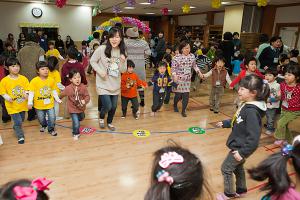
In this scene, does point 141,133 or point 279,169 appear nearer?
point 279,169

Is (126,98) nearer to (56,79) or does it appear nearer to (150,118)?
(150,118)

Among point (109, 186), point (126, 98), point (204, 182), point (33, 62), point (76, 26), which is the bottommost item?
point (109, 186)

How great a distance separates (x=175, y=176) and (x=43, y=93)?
8.83ft

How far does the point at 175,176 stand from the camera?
3.48 feet

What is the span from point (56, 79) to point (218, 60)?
2.75 meters

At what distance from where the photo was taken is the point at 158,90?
4.34 metres

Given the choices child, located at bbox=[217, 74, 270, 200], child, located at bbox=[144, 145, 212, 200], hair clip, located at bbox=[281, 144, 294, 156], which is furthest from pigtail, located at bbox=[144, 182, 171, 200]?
child, located at bbox=[217, 74, 270, 200]

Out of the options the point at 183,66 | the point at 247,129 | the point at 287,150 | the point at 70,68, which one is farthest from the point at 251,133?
the point at 70,68

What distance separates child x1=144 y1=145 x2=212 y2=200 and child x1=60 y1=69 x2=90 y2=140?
237 cm

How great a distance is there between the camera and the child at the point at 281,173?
116cm

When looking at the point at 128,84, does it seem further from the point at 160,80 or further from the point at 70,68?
the point at 70,68

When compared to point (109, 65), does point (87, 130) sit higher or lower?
lower

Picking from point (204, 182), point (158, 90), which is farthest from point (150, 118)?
point (204, 182)

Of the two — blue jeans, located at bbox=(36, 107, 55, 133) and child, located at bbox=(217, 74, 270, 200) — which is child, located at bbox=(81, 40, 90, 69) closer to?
blue jeans, located at bbox=(36, 107, 55, 133)
